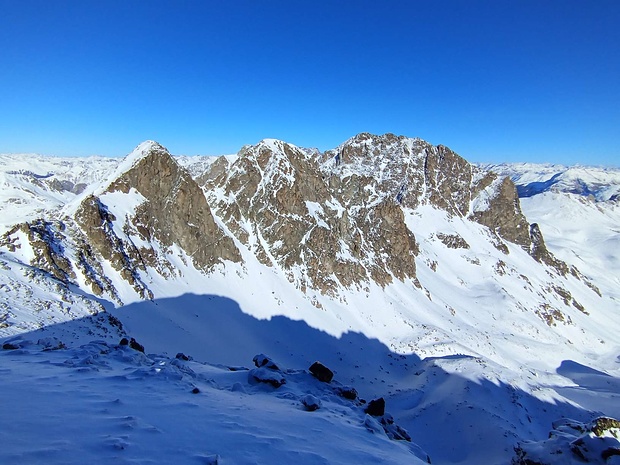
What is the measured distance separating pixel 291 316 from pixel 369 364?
41.0ft

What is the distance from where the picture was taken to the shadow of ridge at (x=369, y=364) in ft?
88.4

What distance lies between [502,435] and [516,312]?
187 feet

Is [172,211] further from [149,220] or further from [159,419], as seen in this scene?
[159,419]

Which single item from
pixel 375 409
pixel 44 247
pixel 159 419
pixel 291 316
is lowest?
pixel 291 316

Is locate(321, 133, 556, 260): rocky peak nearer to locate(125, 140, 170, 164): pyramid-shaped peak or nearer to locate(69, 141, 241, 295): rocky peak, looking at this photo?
locate(69, 141, 241, 295): rocky peak

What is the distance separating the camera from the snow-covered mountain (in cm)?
1054

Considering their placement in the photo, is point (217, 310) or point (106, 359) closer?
point (106, 359)

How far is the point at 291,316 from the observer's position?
5044cm

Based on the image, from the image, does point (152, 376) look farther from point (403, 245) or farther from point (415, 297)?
point (403, 245)

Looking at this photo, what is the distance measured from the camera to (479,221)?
114m

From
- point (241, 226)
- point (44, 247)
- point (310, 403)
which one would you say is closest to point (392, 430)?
point (310, 403)

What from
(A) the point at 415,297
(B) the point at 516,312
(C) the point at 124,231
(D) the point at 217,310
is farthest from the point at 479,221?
(C) the point at 124,231

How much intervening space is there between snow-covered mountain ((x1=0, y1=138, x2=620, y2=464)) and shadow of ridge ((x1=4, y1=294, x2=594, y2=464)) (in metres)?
0.21

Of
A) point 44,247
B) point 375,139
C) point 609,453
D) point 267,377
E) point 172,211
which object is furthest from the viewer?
point 375,139
